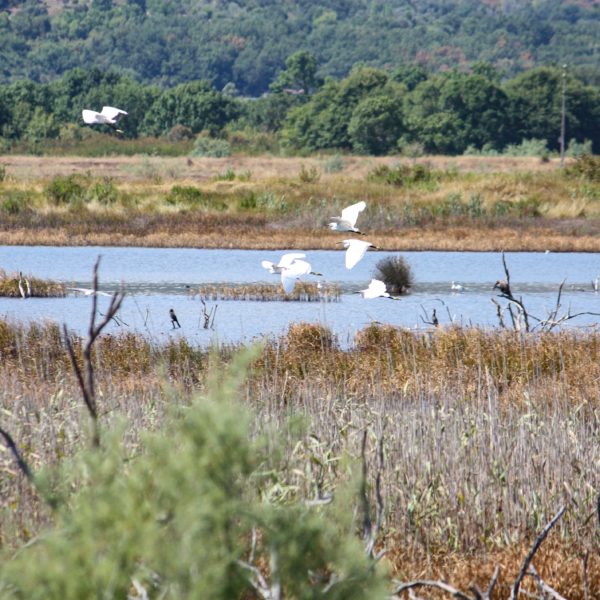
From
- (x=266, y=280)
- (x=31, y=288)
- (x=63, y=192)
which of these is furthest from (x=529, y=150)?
(x=31, y=288)

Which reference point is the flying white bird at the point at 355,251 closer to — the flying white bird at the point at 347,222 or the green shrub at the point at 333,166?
the flying white bird at the point at 347,222

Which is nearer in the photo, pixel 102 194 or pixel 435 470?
pixel 435 470

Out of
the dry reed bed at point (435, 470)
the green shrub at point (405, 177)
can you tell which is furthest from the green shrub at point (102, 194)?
the dry reed bed at point (435, 470)

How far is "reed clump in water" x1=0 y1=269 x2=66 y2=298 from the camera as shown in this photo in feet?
66.5

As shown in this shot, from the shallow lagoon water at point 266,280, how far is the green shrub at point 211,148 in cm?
3494

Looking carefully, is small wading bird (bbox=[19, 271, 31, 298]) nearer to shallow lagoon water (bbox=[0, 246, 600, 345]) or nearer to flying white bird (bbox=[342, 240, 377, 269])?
shallow lagoon water (bbox=[0, 246, 600, 345])

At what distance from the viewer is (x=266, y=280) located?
2428 centimetres

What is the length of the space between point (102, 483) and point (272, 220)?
30286 millimetres

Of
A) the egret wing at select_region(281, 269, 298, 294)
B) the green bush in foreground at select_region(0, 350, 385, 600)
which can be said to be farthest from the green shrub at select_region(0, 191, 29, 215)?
the green bush in foreground at select_region(0, 350, 385, 600)

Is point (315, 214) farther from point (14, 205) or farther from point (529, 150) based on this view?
point (529, 150)

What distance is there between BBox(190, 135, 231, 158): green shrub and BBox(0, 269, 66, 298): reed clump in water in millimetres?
44108

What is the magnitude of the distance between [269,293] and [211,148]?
1805 inches

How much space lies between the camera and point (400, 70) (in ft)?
363

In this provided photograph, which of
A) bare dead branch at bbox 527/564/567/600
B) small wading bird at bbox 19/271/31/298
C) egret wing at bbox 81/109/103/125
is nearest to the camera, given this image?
bare dead branch at bbox 527/564/567/600
